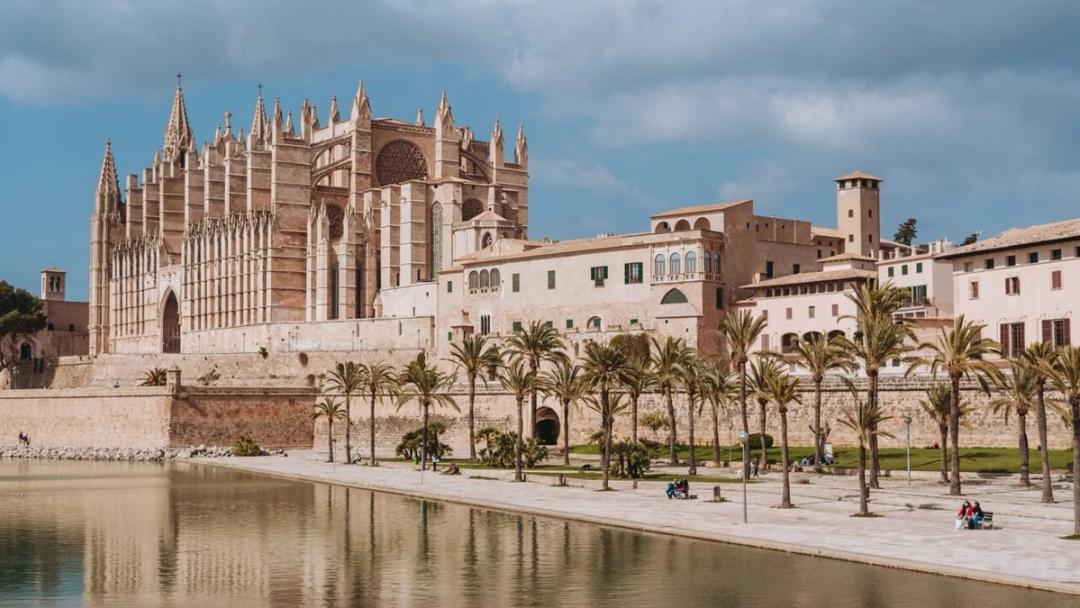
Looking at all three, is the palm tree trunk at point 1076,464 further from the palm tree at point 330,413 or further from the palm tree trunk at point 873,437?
the palm tree at point 330,413

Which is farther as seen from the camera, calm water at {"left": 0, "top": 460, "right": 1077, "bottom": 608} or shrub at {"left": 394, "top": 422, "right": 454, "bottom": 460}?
shrub at {"left": 394, "top": 422, "right": 454, "bottom": 460}

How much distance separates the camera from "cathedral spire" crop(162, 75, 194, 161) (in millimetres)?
134125

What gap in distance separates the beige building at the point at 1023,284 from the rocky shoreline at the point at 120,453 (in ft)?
122

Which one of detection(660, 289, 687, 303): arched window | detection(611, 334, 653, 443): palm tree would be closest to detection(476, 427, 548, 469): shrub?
detection(611, 334, 653, 443): palm tree

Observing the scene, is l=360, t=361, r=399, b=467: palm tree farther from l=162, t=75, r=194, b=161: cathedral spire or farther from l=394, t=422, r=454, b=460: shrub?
l=162, t=75, r=194, b=161: cathedral spire

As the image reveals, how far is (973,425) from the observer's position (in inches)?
2079

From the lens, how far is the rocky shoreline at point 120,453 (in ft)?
249

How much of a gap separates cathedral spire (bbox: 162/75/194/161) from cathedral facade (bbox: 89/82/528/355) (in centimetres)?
951

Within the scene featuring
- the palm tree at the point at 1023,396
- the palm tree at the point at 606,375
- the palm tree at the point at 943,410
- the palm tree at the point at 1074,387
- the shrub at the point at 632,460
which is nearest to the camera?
the palm tree at the point at 1074,387

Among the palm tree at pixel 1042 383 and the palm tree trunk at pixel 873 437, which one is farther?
the palm tree trunk at pixel 873 437

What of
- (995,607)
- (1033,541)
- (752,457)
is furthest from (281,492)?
(995,607)

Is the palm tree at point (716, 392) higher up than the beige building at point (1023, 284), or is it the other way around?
the beige building at point (1023, 284)

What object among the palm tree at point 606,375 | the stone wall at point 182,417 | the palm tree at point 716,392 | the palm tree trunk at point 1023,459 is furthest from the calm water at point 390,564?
the stone wall at point 182,417

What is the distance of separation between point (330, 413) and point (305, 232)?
3306 cm
